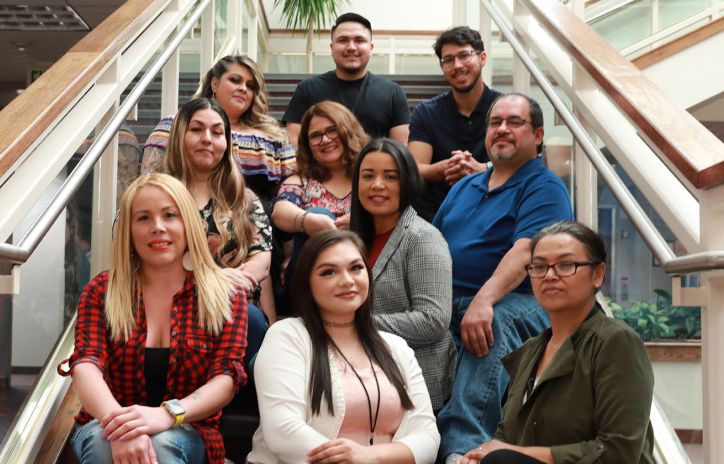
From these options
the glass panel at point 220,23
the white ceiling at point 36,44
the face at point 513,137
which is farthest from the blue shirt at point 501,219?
the white ceiling at point 36,44

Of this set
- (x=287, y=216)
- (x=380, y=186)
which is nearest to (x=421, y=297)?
(x=380, y=186)

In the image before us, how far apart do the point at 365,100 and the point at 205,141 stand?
4.81 ft

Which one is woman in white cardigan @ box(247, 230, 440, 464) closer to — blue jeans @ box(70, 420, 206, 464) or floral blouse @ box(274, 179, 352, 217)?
blue jeans @ box(70, 420, 206, 464)

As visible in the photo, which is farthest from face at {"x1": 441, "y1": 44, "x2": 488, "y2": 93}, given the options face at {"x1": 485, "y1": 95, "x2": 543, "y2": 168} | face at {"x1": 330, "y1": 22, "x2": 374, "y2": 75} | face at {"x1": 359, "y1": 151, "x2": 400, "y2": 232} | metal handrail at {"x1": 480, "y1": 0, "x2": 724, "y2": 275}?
face at {"x1": 359, "y1": 151, "x2": 400, "y2": 232}

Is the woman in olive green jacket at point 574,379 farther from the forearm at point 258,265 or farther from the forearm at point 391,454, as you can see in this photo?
the forearm at point 258,265

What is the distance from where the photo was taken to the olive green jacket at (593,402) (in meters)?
1.73

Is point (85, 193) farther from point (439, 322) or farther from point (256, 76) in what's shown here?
point (256, 76)

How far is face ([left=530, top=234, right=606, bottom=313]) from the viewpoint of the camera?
1946mm

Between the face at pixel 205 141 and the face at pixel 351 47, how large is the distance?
1.44 metres

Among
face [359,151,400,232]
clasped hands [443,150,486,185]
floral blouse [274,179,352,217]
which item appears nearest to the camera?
face [359,151,400,232]

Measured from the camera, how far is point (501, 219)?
2.80 meters

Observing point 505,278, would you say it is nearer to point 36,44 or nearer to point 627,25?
point 627,25

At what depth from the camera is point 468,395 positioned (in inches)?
93.7

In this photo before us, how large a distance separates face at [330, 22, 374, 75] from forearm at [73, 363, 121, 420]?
8.21ft
